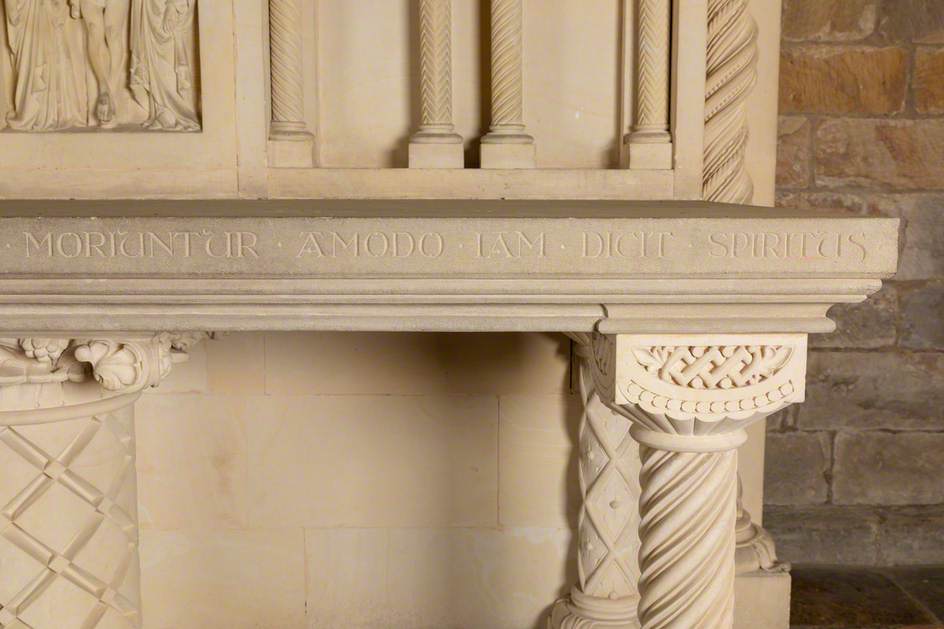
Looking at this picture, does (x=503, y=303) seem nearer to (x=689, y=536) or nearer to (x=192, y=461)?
(x=689, y=536)

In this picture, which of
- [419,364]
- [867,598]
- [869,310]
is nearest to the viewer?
[419,364]

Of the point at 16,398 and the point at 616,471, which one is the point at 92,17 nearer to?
the point at 16,398

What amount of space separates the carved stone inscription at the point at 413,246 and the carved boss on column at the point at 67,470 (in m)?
0.26

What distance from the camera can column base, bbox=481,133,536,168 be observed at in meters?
2.62

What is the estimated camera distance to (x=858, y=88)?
374 centimetres

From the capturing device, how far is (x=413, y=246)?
169 centimetres

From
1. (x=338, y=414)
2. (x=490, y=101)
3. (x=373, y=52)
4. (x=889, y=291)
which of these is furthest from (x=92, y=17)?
(x=889, y=291)

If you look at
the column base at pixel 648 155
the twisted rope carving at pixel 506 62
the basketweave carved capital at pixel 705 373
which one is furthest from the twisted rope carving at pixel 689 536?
the twisted rope carving at pixel 506 62

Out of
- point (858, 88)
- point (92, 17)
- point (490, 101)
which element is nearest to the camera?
point (92, 17)

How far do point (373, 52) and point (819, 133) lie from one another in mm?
1964

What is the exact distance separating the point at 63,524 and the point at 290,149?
3.74 ft

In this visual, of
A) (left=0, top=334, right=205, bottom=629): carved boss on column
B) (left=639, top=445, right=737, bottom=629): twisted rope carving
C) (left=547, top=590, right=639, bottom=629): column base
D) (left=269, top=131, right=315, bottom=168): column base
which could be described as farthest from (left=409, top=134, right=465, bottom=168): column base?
(left=547, top=590, right=639, bottom=629): column base

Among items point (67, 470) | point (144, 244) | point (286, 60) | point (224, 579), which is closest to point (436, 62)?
point (286, 60)

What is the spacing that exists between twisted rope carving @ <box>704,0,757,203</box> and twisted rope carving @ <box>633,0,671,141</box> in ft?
0.41
